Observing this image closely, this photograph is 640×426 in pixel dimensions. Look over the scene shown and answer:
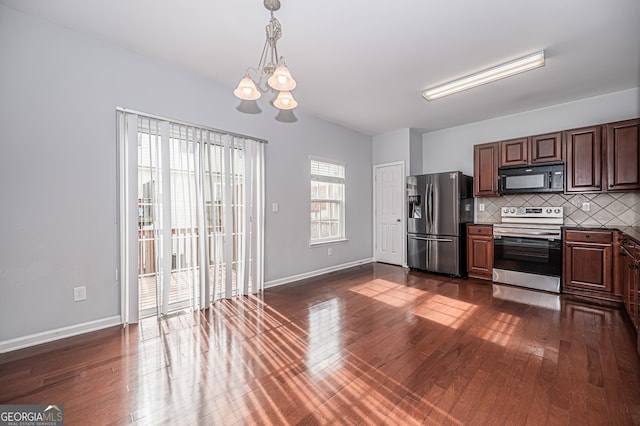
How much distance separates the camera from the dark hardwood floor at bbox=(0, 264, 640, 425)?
5.31 feet

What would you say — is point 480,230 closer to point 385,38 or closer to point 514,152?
point 514,152

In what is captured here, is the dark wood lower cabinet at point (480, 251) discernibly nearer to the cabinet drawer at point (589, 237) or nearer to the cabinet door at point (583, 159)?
the cabinet drawer at point (589, 237)

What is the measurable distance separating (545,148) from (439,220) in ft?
6.05

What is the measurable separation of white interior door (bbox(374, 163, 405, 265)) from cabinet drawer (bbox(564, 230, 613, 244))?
8.30ft

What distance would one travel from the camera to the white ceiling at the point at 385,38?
229 cm

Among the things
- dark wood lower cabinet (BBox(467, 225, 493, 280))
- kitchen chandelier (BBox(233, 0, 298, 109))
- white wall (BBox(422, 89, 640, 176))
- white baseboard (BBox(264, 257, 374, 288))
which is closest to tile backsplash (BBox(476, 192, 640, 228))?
dark wood lower cabinet (BBox(467, 225, 493, 280))

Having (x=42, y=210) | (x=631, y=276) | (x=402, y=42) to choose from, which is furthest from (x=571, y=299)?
(x=42, y=210)

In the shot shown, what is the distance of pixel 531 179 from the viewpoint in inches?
167

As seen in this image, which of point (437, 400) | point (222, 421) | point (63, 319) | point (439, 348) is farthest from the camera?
point (63, 319)

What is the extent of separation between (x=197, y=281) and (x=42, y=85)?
2.36 meters

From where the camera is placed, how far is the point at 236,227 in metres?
3.73

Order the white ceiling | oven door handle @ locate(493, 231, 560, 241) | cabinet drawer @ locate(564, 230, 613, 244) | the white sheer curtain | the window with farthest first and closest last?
the window < oven door handle @ locate(493, 231, 560, 241) < cabinet drawer @ locate(564, 230, 613, 244) < the white sheer curtain < the white ceiling

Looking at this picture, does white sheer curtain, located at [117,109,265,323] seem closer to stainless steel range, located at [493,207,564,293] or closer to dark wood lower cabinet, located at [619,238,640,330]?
stainless steel range, located at [493,207,564,293]

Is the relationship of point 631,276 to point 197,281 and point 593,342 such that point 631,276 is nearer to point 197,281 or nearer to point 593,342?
point 593,342
